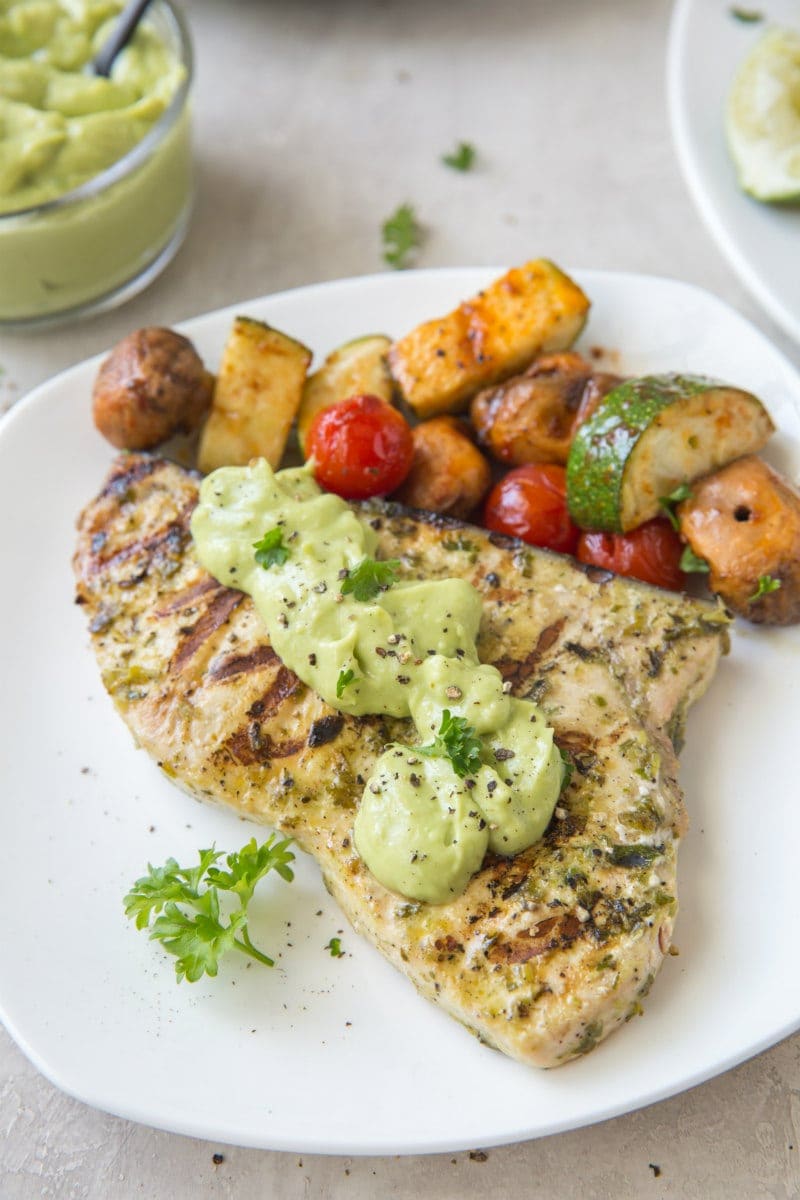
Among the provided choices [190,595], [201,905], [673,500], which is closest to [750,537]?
[673,500]

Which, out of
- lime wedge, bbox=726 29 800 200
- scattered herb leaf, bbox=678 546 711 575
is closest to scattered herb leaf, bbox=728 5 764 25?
lime wedge, bbox=726 29 800 200

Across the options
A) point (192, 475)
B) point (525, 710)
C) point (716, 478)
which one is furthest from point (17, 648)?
point (716, 478)

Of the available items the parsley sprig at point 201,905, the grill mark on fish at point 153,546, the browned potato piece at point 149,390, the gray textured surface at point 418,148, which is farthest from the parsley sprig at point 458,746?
the gray textured surface at point 418,148

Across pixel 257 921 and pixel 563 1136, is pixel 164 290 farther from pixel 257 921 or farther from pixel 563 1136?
pixel 563 1136

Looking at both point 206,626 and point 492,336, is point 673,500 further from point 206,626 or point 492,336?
point 206,626

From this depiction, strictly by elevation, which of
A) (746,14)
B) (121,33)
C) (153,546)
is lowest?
(153,546)

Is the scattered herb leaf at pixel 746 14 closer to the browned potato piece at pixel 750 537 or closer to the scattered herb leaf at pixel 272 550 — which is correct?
the browned potato piece at pixel 750 537
